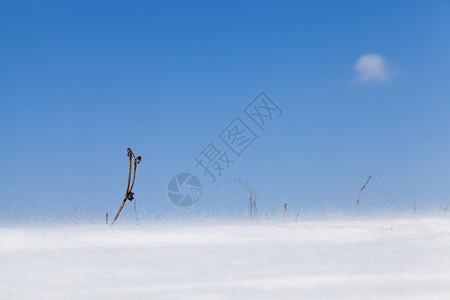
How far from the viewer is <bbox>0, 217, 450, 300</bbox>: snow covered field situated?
167 centimetres

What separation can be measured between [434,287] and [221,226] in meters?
1.81

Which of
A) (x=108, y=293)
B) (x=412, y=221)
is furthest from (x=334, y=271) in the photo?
(x=412, y=221)

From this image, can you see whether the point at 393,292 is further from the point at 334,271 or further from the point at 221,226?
the point at 221,226

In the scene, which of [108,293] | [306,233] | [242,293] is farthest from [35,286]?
[306,233]

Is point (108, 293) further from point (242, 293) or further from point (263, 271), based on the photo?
point (263, 271)

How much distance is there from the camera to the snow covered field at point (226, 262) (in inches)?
65.9

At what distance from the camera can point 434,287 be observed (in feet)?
5.48

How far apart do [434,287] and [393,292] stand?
0.57 feet

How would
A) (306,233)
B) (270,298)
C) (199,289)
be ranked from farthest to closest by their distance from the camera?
1. (306,233)
2. (199,289)
3. (270,298)

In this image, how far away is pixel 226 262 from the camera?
216 centimetres

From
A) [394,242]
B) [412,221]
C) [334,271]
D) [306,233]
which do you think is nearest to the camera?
[334,271]

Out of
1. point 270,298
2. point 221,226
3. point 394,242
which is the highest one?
point 221,226

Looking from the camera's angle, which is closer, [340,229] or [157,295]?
[157,295]

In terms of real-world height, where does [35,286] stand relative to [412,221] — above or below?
below
